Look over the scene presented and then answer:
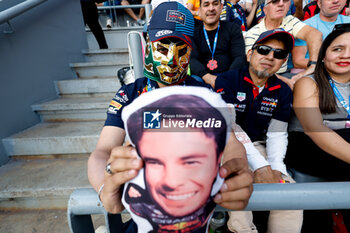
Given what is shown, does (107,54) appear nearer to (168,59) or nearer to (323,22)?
(168,59)

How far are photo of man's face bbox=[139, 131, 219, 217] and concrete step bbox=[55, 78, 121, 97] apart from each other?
241cm

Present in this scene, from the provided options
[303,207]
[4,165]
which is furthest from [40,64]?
[303,207]

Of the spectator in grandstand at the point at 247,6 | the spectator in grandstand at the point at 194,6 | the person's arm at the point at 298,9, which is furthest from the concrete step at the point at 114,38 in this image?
the person's arm at the point at 298,9

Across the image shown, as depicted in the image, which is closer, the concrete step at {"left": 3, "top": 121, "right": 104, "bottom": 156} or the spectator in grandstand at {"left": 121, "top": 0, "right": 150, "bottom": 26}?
the concrete step at {"left": 3, "top": 121, "right": 104, "bottom": 156}

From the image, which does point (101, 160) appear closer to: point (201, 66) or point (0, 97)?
point (201, 66)

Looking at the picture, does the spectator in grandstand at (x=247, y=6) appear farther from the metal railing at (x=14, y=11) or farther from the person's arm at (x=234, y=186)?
the person's arm at (x=234, y=186)

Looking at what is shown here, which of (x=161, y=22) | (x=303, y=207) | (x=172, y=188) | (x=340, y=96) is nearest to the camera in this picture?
(x=172, y=188)

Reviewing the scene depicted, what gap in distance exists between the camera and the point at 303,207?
1.72ft

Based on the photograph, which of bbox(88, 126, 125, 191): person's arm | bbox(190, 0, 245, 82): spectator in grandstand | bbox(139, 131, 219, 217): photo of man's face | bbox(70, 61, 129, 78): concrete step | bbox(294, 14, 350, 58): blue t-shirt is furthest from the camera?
bbox(70, 61, 129, 78): concrete step

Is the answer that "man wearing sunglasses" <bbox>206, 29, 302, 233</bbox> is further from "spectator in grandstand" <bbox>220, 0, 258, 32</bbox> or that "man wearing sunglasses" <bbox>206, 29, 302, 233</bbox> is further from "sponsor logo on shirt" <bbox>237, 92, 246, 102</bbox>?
"spectator in grandstand" <bbox>220, 0, 258, 32</bbox>

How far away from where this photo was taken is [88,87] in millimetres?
2689

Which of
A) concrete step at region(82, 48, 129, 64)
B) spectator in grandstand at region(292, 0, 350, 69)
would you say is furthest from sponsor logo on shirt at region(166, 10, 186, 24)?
concrete step at region(82, 48, 129, 64)

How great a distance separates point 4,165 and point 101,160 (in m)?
1.92

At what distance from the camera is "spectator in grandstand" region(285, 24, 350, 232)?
1.18 metres
